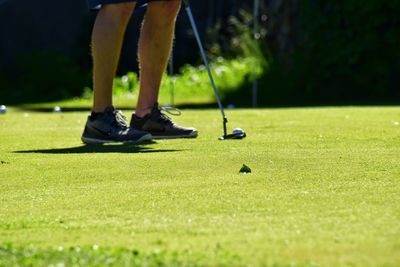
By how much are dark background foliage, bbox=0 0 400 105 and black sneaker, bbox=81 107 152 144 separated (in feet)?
15.4

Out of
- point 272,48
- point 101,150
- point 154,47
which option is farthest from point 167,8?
point 272,48

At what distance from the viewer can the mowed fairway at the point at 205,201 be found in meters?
2.82

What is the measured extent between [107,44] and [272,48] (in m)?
6.68

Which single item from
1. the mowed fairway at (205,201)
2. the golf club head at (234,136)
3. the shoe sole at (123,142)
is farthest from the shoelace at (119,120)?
the golf club head at (234,136)

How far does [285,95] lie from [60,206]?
7.84 meters

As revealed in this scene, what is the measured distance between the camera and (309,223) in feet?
10.5

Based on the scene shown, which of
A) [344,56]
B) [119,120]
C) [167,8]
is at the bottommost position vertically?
[344,56]

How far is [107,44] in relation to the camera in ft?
19.3

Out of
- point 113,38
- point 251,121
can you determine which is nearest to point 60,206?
point 113,38

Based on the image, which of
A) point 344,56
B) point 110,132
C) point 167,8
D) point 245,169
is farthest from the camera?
point 344,56

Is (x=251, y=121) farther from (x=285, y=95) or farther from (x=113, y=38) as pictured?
(x=285, y=95)

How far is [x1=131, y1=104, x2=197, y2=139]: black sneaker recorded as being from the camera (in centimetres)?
613

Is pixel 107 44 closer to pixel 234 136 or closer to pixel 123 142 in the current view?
pixel 123 142

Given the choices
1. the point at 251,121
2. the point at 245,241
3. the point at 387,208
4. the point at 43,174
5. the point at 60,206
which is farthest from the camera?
the point at 251,121
